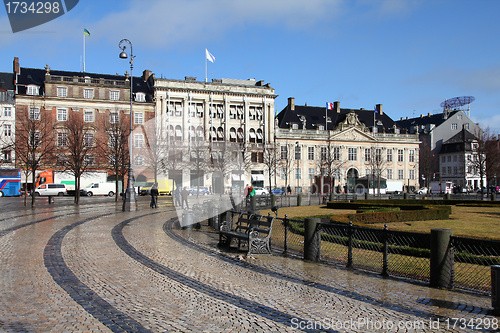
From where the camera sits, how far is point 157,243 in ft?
44.6

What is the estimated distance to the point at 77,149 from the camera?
41.8 meters

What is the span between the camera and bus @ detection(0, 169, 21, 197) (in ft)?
171

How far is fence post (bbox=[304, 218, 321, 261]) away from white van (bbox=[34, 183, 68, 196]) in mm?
49914

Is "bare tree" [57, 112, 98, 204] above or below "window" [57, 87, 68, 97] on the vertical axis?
below

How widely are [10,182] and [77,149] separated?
16.7m

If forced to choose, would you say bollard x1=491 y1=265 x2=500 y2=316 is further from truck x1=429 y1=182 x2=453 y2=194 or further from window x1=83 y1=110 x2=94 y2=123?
truck x1=429 y1=182 x2=453 y2=194

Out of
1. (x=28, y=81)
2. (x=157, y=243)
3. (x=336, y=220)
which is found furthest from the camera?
(x=28, y=81)

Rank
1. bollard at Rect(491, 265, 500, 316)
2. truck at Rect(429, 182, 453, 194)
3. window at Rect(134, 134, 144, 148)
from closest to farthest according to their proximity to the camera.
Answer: bollard at Rect(491, 265, 500, 316) < window at Rect(134, 134, 144, 148) < truck at Rect(429, 182, 453, 194)

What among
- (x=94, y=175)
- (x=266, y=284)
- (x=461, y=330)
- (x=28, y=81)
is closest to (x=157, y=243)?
(x=266, y=284)

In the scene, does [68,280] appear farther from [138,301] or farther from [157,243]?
[157,243]

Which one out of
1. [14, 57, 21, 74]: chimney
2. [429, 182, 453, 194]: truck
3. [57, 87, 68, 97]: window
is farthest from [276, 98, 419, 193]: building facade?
[14, 57, 21, 74]: chimney

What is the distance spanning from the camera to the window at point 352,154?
259ft

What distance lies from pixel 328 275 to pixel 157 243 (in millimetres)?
6342

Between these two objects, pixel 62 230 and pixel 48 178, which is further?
pixel 48 178
